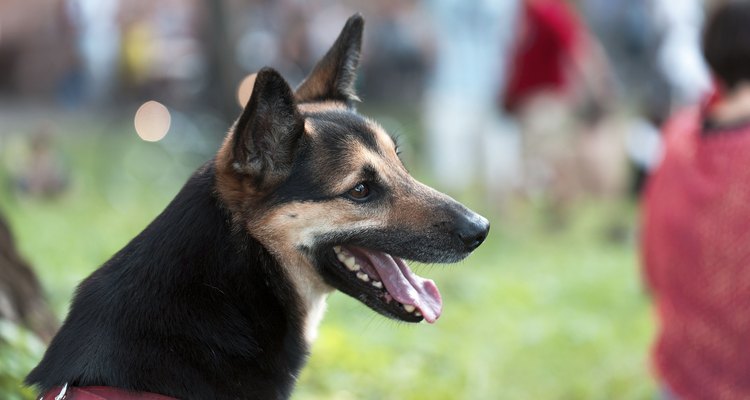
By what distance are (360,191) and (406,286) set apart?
0.35 meters

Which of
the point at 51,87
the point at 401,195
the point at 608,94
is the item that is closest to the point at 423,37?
the point at 51,87

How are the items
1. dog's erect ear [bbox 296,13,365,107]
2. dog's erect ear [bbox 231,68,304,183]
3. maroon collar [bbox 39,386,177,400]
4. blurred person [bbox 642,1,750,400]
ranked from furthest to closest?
1. blurred person [bbox 642,1,750,400]
2. dog's erect ear [bbox 296,13,365,107]
3. dog's erect ear [bbox 231,68,304,183]
4. maroon collar [bbox 39,386,177,400]

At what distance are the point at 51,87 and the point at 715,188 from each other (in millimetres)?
13770

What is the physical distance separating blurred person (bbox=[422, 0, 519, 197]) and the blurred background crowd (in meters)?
0.02

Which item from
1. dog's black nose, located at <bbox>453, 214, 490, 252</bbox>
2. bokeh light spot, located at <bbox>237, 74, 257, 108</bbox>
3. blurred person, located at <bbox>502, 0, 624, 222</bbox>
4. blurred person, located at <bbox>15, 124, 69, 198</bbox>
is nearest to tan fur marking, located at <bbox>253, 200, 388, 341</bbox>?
dog's black nose, located at <bbox>453, 214, 490, 252</bbox>

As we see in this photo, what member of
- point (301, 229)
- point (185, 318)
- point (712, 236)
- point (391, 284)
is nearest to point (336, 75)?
point (301, 229)

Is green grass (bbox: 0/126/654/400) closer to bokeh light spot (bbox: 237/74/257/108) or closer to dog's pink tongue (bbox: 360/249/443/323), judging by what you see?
dog's pink tongue (bbox: 360/249/443/323)

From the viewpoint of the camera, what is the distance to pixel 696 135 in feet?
14.5

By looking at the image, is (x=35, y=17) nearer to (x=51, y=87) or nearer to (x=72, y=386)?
(x=51, y=87)

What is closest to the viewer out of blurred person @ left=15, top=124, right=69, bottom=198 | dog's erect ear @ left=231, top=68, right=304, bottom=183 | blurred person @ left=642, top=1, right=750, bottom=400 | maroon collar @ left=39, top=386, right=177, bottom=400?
maroon collar @ left=39, top=386, right=177, bottom=400

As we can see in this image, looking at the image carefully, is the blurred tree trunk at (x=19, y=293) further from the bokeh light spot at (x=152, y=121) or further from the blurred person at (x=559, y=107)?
the bokeh light spot at (x=152, y=121)

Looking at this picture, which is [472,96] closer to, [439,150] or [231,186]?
[439,150]

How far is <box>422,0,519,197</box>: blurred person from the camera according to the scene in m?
9.83

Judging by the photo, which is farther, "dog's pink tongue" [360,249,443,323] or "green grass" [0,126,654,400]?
"green grass" [0,126,654,400]
